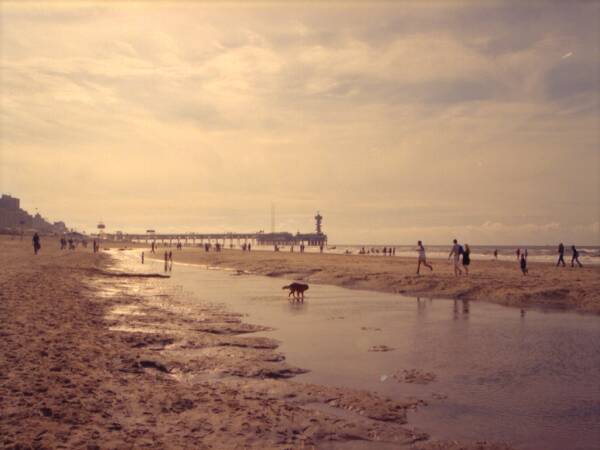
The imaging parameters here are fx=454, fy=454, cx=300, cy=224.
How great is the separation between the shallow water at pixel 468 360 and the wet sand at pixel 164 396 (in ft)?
1.93

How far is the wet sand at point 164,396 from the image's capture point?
18.1 feet

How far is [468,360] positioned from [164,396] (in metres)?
6.36

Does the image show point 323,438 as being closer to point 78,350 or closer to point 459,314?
point 78,350

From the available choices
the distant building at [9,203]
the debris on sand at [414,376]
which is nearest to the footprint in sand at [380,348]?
the debris on sand at [414,376]

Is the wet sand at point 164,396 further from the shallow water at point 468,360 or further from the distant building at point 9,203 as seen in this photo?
the distant building at point 9,203

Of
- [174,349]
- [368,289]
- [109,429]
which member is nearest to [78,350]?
[174,349]

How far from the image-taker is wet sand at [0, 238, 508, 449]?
552 centimetres

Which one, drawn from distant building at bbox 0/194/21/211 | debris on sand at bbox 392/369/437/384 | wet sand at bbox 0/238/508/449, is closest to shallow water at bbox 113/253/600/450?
debris on sand at bbox 392/369/437/384

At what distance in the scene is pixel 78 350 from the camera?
913cm

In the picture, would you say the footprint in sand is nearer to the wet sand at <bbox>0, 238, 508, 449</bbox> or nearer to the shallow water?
the shallow water

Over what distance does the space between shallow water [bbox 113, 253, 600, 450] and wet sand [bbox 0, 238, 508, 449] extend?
1.93ft

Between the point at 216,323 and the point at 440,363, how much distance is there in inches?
270

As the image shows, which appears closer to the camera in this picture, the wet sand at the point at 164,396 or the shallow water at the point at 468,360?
the wet sand at the point at 164,396

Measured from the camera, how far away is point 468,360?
9.76 m
